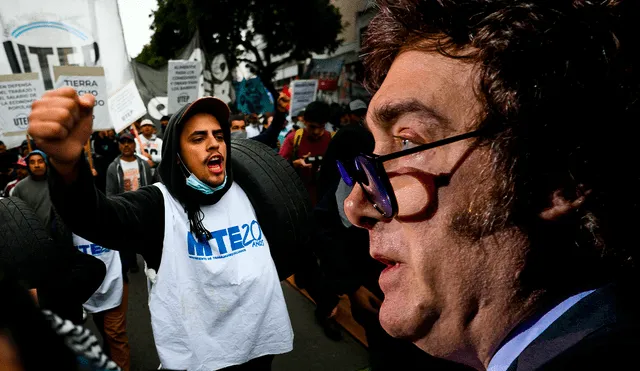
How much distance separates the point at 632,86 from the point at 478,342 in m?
0.56

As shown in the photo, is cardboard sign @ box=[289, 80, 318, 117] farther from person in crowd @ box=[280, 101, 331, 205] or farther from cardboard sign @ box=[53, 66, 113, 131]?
cardboard sign @ box=[53, 66, 113, 131]

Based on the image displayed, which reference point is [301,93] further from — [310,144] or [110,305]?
[110,305]

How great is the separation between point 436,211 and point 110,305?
3.27 meters

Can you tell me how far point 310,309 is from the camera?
4785 millimetres

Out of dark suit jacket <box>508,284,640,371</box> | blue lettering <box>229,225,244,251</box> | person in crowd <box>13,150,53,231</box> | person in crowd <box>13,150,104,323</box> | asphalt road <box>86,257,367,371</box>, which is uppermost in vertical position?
dark suit jacket <box>508,284,640,371</box>

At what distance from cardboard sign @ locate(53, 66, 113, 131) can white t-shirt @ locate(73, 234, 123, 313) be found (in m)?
2.37

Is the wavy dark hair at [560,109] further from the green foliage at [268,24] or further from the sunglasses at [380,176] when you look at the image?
the green foliage at [268,24]

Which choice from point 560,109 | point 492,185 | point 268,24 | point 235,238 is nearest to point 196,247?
point 235,238

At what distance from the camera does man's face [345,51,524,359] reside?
826mm

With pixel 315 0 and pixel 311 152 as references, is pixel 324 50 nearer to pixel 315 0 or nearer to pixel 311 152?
pixel 315 0

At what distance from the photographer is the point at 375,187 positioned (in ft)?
3.06

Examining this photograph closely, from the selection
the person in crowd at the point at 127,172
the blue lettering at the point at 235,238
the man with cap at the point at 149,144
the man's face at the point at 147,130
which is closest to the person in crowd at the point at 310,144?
the person in crowd at the point at 127,172

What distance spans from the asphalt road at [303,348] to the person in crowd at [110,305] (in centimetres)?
31

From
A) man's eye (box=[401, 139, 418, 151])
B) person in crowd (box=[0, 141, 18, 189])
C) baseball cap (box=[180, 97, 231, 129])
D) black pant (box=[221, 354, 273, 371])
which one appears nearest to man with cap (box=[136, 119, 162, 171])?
person in crowd (box=[0, 141, 18, 189])
